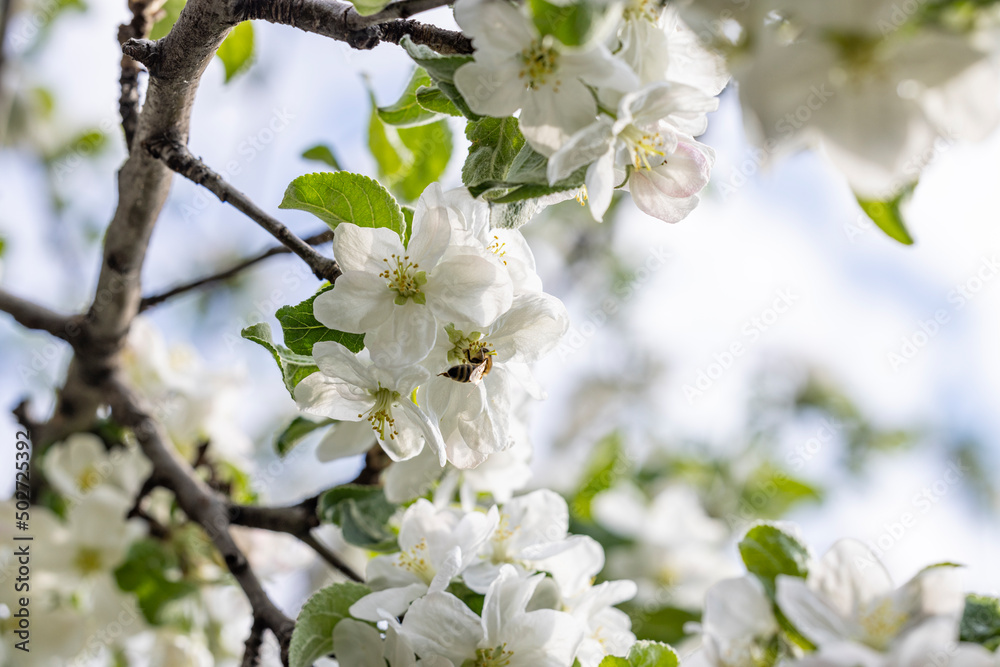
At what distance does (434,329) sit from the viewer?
67 centimetres

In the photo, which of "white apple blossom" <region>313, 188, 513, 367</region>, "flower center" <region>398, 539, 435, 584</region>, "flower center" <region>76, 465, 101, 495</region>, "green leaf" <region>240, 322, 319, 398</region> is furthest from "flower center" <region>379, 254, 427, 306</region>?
"flower center" <region>76, 465, 101, 495</region>

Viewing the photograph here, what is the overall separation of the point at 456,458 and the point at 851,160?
0.45 metres

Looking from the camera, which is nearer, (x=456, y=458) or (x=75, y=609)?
(x=456, y=458)

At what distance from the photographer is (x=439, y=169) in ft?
3.76

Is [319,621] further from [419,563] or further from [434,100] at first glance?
[434,100]

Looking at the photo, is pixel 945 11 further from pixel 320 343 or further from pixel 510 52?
pixel 320 343

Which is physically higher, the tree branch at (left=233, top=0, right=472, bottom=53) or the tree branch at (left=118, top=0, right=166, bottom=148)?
the tree branch at (left=233, top=0, right=472, bottom=53)

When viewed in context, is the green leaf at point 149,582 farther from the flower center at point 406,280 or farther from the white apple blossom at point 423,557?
the flower center at point 406,280

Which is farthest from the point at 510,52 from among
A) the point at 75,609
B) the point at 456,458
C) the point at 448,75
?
the point at 75,609

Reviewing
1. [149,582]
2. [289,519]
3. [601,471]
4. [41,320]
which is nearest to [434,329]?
[289,519]

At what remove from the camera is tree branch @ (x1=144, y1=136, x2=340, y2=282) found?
2.31 feet

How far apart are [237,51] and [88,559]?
0.89 m

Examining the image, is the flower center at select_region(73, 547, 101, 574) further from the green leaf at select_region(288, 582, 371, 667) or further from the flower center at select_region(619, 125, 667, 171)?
the flower center at select_region(619, 125, 667, 171)

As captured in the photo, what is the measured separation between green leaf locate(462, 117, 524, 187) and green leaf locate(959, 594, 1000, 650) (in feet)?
1.99
